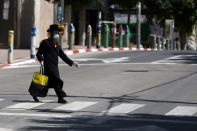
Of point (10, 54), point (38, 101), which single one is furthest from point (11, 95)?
point (10, 54)

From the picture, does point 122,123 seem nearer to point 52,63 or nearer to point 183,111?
point 183,111

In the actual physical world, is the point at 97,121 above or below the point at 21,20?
below

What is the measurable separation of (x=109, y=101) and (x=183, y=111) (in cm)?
209

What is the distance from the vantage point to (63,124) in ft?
37.3

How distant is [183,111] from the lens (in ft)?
44.0

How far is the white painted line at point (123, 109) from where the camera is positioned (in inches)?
513

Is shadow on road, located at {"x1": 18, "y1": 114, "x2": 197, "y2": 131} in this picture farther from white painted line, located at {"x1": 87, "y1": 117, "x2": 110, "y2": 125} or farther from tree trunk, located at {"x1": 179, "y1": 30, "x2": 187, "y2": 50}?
tree trunk, located at {"x1": 179, "y1": 30, "x2": 187, "y2": 50}

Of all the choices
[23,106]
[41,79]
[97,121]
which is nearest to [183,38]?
[41,79]

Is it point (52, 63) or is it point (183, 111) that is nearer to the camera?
point (183, 111)

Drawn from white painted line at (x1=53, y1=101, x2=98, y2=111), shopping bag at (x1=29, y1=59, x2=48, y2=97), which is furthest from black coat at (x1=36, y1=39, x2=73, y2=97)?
white painted line at (x1=53, y1=101, x2=98, y2=111)

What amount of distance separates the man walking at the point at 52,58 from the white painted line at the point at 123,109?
1.30 metres

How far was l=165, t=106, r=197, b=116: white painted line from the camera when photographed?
1299 centimetres

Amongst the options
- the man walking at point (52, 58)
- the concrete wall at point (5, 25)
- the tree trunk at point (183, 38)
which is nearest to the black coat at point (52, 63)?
the man walking at point (52, 58)

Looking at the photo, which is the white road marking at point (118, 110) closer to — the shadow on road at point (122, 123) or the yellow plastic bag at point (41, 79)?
the shadow on road at point (122, 123)
